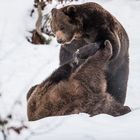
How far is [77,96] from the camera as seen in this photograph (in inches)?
148

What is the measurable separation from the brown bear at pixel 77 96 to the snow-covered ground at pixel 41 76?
0.38ft

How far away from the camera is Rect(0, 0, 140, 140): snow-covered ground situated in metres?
3.13

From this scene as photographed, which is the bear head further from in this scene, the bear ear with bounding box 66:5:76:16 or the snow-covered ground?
the snow-covered ground

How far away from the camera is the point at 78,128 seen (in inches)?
126

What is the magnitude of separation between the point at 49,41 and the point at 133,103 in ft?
7.27

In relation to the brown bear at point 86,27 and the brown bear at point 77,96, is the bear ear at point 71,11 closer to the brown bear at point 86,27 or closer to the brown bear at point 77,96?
the brown bear at point 86,27

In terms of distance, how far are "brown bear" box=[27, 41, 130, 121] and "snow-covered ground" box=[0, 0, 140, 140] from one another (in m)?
0.12

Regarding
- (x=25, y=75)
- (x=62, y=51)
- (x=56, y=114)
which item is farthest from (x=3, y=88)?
(x=25, y=75)

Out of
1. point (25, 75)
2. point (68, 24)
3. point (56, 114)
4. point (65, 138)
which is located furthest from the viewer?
point (25, 75)

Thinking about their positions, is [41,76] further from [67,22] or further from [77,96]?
[77,96]

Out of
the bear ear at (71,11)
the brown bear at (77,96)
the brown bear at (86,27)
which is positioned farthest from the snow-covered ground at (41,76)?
the bear ear at (71,11)

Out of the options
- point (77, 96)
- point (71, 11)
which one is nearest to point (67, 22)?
point (71, 11)

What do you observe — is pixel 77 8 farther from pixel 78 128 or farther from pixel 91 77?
pixel 78 128

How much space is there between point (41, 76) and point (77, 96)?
2.25 metres
